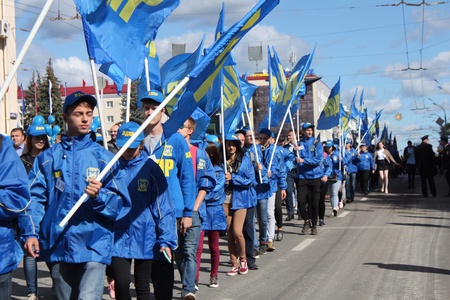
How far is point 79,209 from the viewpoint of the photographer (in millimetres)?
5211

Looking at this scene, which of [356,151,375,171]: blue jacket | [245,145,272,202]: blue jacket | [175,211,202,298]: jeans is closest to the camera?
[175,211,202,298]: jeans

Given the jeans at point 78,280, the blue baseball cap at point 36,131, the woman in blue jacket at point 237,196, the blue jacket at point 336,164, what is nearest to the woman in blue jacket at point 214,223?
the woman in blue jacket at point 237,196

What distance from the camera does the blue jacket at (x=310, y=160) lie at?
14.9 m

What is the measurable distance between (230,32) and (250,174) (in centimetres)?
445

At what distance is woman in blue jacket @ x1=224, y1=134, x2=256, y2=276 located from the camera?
10.5 m

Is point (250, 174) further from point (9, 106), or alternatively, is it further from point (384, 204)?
point (9, 106)

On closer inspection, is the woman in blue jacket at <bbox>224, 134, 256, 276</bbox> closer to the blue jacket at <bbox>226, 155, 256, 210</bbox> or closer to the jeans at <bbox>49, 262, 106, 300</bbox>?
the blue jacket at <bbox>226, 155, 256, 210</bbox>

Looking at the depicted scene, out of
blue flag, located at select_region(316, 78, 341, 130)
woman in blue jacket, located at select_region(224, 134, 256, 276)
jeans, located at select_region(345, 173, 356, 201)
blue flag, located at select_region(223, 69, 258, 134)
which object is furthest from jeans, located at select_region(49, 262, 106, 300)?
jeans, located at select_region(345, 173, 356, 201)

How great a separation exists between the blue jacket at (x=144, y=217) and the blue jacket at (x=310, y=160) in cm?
879

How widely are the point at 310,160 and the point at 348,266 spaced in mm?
4404

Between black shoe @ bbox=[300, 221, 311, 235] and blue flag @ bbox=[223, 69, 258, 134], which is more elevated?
blue flag @ bbox=[223, 69, 258, 134]

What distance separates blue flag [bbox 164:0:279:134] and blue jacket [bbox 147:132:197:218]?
37cm

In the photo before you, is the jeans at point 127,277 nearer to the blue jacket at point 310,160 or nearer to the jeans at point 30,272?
the jeans at point 30,272

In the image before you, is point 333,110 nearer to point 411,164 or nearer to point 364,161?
point 364,161
